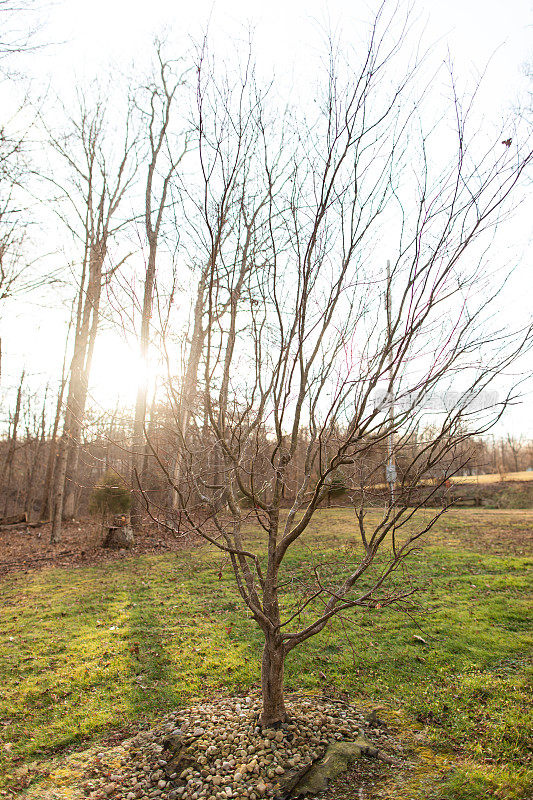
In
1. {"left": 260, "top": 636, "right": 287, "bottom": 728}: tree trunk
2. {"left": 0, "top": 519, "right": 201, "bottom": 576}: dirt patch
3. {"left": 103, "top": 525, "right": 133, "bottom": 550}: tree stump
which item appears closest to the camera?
{"left": 260, "top": 636, "right": 287, "bottom": 728}: tree trunk

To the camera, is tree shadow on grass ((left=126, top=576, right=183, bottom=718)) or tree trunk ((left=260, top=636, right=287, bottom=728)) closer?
tree trunk ((left=260, top=636, right=287, bottom=728))

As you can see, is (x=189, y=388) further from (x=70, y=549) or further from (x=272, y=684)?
(x=70, y=549)

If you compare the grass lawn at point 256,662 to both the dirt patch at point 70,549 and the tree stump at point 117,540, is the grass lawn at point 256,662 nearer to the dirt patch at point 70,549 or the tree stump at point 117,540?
the dirt patch at point 70,549

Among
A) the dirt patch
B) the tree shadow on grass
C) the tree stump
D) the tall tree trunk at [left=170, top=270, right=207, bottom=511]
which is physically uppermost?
the tall tree trunk at [left=170, top=270, right=207, bottom=511]

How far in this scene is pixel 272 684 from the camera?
116 inches

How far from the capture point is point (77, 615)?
5879 millimetres

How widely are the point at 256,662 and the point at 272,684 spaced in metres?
1.54

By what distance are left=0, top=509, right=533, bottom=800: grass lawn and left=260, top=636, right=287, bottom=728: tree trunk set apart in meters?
0.50

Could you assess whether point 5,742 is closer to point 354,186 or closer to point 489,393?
point 489,393

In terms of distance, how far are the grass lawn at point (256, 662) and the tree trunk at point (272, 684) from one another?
0.50 metres

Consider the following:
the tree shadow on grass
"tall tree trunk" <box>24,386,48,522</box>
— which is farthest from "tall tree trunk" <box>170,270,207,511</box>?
"tall tree trunk" <box>24,386,48,522</box>

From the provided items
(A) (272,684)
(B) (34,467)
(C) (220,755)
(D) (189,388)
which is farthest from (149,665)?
(B) (34,467)

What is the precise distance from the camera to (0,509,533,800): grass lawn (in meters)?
3.03

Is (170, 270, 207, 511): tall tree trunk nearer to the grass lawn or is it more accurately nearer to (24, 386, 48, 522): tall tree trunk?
the grass lawn
